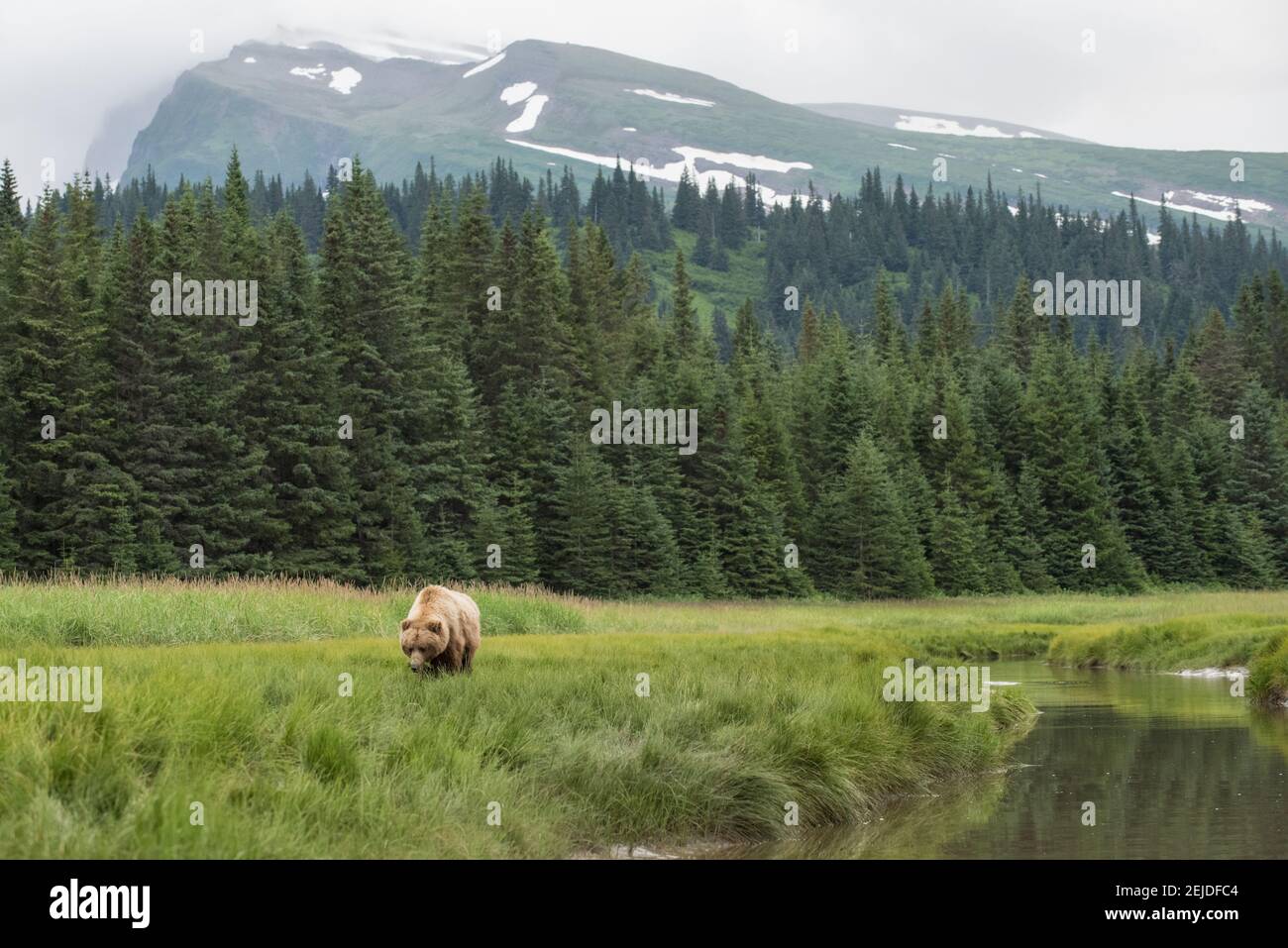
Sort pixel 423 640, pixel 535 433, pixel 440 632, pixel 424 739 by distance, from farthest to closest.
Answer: pixel 535 433, pixel 440 632, pixel 423 640, pixel 424 739

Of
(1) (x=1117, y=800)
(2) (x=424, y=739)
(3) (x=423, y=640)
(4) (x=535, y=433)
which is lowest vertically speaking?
(1) (x=1117, y=800)

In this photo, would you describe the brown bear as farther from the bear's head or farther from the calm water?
the calm water

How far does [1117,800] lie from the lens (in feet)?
54.3

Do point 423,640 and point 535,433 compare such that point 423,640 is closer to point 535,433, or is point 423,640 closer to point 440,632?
point 440,632

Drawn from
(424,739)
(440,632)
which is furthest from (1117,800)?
(424,739)

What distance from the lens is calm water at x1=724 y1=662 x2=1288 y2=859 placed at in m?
13.8

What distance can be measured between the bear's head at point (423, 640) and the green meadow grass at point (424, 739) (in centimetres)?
40

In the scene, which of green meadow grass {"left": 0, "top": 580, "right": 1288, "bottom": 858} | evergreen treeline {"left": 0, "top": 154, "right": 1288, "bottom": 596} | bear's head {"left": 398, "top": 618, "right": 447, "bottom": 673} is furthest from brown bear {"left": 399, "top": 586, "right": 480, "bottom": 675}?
evergreen treeline {"left": 0, "top": 154, "right": 1288, "bottom": 596}

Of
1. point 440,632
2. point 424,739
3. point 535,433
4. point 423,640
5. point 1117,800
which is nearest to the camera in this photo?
point 424,739

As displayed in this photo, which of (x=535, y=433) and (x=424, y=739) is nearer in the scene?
(x=424, y=739)

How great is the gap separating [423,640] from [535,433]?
2128 inches

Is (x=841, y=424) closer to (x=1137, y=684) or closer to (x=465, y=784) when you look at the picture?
(x=1137, y=684)

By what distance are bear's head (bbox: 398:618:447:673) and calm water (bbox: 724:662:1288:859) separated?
15.9ft
